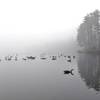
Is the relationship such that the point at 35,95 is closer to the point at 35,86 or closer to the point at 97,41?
the point at 35,86

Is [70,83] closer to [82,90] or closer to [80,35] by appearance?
[82,90]

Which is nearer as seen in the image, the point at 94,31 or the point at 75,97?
the point at 75,97

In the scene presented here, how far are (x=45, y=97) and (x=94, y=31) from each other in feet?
308

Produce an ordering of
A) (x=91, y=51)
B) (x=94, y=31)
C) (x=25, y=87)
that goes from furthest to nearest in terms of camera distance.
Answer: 1. (x=94, y=31)
2. (x=91, y=51)
3. (x=25, y=87)

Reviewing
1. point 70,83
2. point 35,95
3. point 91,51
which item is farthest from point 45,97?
point 91,51

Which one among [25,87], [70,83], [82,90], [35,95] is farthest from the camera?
[70,83]

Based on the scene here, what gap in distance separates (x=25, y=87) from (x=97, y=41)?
274ft

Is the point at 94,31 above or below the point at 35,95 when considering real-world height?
above

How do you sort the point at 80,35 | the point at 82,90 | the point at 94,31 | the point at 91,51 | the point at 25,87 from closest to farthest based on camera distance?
the point at 82,90 < the point at 25,87 < the point at 91,51 < the point at 94,31 < the point at 80,35

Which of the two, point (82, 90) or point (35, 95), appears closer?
point (35, 95)

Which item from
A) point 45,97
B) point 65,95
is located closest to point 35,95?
point 45,97

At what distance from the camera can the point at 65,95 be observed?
2481 cm

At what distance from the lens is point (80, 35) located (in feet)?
393

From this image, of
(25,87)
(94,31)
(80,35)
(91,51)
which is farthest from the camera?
(80,35)
